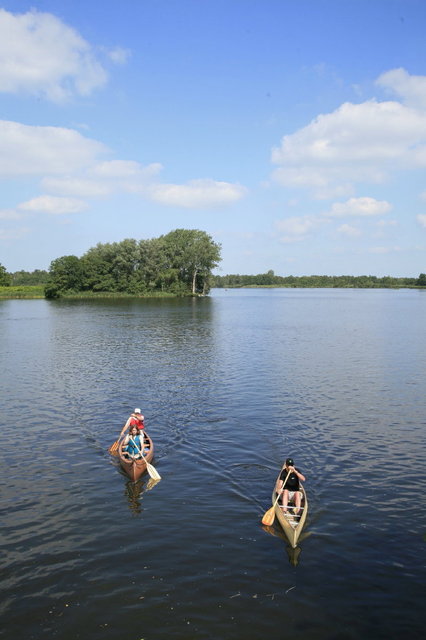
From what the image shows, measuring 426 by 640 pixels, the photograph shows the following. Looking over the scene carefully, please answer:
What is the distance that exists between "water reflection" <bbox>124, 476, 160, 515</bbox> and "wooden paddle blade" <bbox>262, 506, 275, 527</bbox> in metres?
4.34

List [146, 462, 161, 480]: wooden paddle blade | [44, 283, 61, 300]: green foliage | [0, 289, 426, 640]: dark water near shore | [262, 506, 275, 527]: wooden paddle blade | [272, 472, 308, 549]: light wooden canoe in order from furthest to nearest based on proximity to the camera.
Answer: [44, 283, 61, 300]: green foliage < [146, 462, 161, 480]: wooden paddle blade < [262, 506, 275, 527]: wooden paddle blade < [272, 472, 308, 549]: light wooden canoe < [0, 289, 426, 640]: dark water near shore

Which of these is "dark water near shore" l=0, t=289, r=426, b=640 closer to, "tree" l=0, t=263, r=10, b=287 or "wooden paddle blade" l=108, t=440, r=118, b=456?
"wooden paddle blade" l=108, t=440, r=118, b=456

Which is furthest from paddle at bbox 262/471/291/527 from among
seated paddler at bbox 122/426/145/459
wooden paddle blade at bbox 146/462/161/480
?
seated paddler at bbox 122/426/145/459

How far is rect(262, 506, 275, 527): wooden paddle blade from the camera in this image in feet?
50.8

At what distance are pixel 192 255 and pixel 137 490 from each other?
5427 inches

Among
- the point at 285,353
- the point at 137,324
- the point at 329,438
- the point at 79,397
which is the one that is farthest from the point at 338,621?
the point at 137,324

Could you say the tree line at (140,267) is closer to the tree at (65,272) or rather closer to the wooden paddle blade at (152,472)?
the tree at (65,272)

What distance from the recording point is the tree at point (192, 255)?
152250 mm

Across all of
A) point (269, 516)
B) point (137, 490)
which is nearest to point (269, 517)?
point (269, 516)

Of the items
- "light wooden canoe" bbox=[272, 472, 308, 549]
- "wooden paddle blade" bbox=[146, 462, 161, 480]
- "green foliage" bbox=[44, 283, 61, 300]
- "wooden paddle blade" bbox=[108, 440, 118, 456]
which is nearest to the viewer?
"light wooden canoe" bbox=[272, 472, 308, 549]

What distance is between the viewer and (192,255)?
153 metres

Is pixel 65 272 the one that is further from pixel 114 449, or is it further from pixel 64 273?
pixel 114 449

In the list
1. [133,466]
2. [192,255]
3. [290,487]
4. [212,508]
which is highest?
[192,255]

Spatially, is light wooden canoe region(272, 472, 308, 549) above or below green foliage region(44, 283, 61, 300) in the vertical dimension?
below
